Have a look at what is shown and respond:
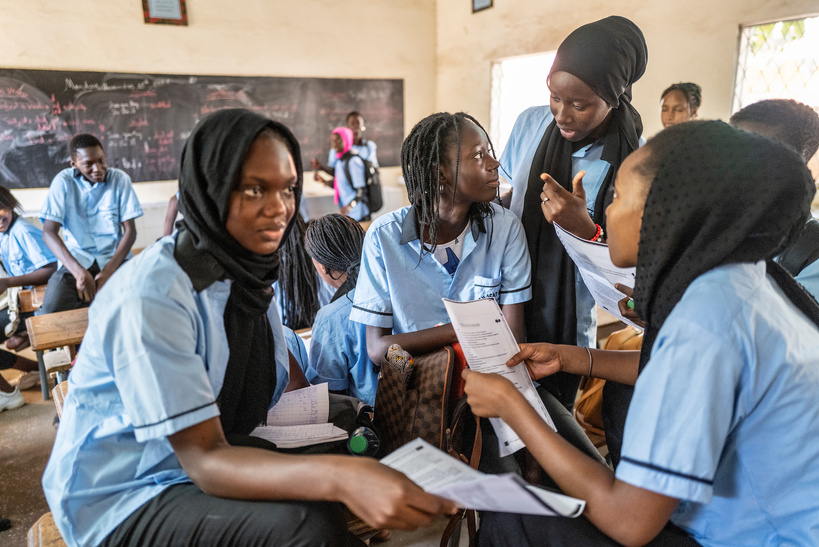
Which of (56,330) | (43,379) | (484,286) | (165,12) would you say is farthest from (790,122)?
(165,12)

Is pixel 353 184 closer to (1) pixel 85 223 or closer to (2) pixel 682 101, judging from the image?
(1) pixel 85 223

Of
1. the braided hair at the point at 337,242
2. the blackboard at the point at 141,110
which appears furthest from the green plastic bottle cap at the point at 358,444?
the blackboard at the point at 141,110

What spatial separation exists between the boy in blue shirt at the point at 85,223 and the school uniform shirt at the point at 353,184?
7.79 ft

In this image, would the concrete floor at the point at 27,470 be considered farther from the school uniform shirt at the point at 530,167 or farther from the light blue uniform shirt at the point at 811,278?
the light blue uniform shirt at the point at 811,278

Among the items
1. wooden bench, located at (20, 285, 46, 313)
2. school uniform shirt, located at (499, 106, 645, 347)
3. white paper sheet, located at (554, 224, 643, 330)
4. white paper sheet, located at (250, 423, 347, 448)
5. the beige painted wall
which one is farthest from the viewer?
the beige painted wall

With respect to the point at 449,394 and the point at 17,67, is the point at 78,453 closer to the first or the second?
the point at 449,394

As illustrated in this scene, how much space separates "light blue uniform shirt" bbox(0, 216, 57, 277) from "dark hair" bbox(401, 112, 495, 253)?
322cm

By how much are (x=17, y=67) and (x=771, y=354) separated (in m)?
6.62

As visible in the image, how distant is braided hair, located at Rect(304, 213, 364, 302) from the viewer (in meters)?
2.11

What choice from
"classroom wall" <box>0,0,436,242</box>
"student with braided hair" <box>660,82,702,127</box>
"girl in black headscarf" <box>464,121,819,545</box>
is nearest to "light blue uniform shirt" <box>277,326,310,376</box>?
"girl in black headscarf" <box>464,121,819,545</box>

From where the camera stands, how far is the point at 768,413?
853 mm

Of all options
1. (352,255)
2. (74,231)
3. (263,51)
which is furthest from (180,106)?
(352,255)

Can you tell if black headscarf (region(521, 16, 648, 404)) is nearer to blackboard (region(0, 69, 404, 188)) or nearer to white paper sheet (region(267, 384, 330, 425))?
white paper sheet (region(267, 384, 330, 425))

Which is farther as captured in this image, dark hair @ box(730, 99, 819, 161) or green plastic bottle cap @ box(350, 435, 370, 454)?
dark hair @ box(730, 99, 819, 161)
